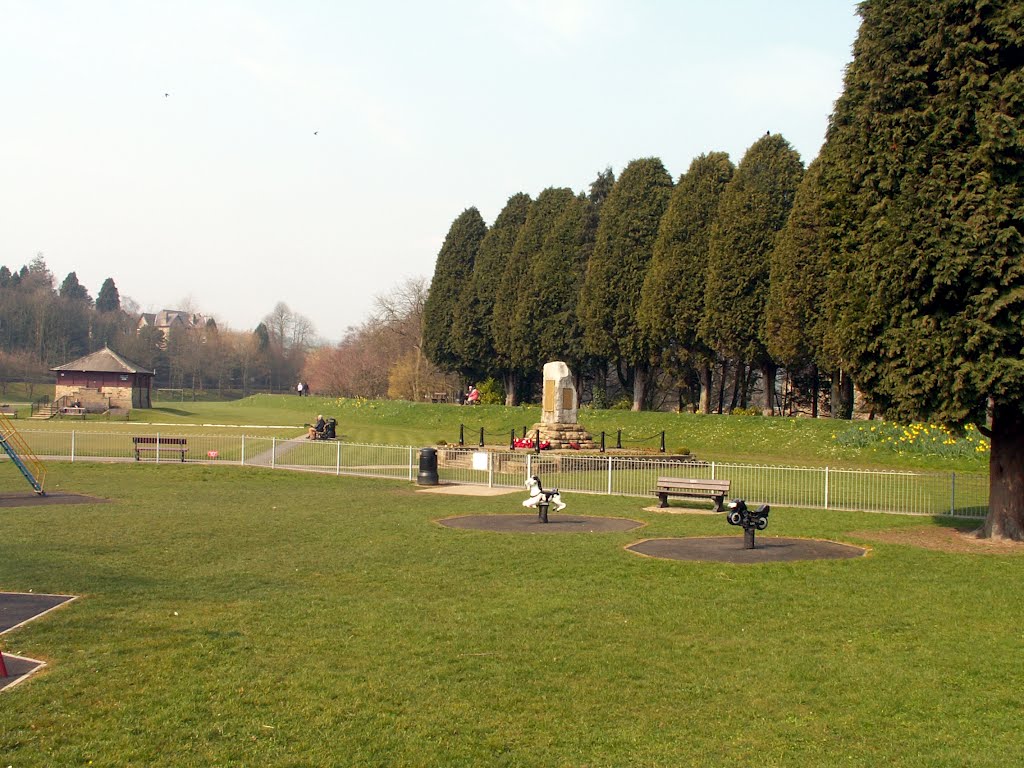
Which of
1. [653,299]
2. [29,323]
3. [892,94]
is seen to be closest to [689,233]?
[653,299]

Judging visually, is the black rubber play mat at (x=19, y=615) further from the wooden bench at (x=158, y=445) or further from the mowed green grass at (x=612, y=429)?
the mowed green grass at (x=612, y=429)

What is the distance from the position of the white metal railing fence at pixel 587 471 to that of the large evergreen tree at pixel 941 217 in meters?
4.73

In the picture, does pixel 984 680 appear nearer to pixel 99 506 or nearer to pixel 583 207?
pixel 99 506

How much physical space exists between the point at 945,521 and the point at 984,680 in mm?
11345

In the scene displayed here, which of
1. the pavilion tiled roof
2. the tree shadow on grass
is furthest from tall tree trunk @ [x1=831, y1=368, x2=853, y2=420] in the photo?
the pavilion tiled roof

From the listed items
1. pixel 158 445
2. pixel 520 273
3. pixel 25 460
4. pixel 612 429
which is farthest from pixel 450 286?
pixel 25 460

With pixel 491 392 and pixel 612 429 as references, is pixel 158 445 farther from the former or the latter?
pixel 491 392

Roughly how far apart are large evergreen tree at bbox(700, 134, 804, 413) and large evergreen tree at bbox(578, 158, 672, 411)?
6.24 metres

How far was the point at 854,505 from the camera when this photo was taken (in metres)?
21.3

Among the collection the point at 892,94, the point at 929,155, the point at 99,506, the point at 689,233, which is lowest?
the point at 99,506

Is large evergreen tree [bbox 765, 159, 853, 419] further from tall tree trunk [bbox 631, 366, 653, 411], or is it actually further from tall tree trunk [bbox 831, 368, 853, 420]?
tall tree trunk [bbox 631, 366, 653, 411]

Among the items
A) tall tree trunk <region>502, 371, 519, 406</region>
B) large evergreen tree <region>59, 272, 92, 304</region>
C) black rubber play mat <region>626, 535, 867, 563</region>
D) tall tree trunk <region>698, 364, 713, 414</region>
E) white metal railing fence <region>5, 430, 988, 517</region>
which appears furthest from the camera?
large evergreen tree <region>59, 272, 92, 304</region>

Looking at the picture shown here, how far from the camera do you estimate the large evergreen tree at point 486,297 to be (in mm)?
63062

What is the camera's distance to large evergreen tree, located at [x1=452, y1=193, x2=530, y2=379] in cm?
6306
